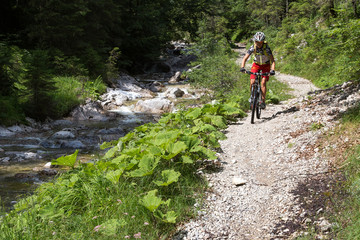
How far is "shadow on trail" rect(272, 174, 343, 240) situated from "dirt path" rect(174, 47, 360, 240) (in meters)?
0.01

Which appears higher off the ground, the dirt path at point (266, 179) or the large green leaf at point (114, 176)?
the large green leaf at point (114, 176)

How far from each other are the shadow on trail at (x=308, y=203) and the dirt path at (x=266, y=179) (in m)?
0.01

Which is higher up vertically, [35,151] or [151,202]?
[151,202]

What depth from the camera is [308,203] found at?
3.43 m

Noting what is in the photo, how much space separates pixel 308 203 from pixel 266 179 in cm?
106

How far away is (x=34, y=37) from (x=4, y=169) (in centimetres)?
1313

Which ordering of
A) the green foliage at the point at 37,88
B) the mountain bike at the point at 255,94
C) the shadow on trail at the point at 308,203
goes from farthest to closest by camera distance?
the green foliage at the point at 37,88 < the mountain bike at the point at 255,94 < the shadow on trail at the point at 308,203

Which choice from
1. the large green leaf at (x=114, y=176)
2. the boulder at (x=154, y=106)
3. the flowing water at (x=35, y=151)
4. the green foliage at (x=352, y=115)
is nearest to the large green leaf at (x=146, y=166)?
the large green leaf at (x=114, y=176)

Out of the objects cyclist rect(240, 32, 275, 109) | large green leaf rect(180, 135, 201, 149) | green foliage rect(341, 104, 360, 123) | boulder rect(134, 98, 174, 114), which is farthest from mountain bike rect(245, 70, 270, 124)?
boulder rect(134, 98, 174, 114)

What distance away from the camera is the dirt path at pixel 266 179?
3.34 meters

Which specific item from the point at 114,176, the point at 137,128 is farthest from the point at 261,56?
the point at 114,176

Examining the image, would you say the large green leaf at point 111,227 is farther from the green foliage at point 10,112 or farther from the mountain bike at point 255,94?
the green foliage at point 10,112

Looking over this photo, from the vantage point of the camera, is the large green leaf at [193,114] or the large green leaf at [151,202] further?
the large green leaf at [193,114]

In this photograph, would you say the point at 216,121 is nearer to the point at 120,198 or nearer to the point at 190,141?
the point at 190,141
